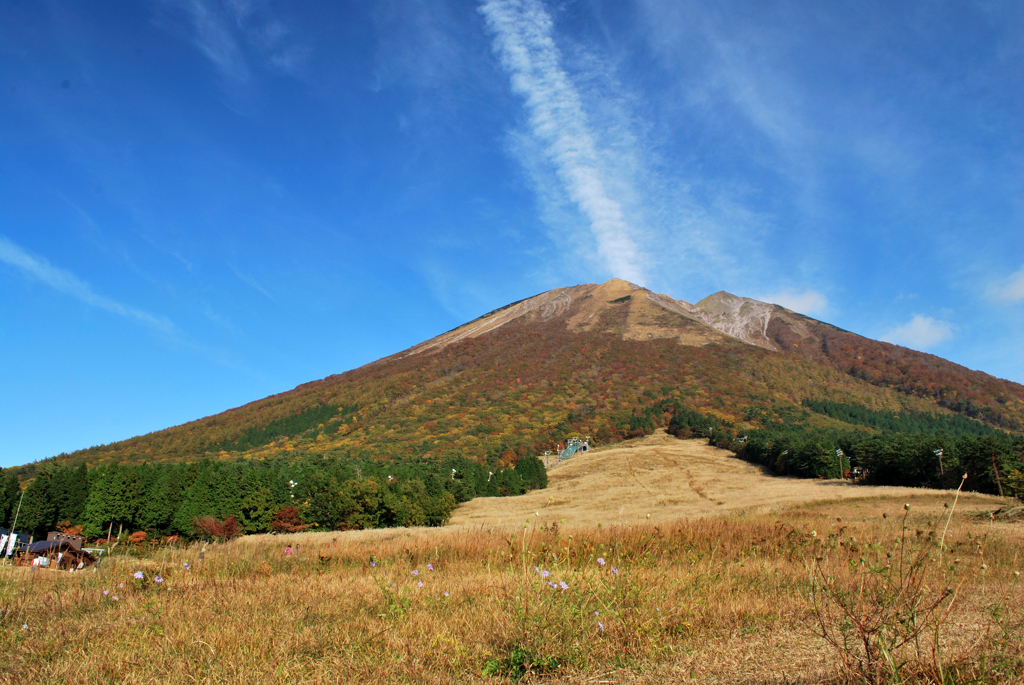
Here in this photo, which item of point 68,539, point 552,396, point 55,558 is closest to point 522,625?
point 55,558

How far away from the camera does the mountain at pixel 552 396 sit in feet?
297

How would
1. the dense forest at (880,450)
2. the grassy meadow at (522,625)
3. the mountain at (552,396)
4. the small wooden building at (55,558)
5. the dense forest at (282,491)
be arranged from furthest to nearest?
the mountain at (552,396), the dense forest at (282,491), the dense forest at (880,450), the small wooden building at (55,558), the grassy meadow at (522,625)

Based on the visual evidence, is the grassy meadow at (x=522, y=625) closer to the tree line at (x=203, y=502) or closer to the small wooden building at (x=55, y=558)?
the small wooden building at (x=55, y=558)

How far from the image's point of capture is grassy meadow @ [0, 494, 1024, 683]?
315cm

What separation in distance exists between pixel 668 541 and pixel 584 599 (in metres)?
4.71

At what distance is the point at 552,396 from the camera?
11025 centimetres

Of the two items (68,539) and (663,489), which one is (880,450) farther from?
(68,539)

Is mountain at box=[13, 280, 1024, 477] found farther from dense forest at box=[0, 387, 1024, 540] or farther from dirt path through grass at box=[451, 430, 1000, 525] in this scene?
dense forest at box=[0, 387, 1024, 540]

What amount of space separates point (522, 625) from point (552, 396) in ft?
352

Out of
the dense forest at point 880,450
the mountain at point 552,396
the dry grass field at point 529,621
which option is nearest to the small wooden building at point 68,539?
the dry grass field at point 529,621

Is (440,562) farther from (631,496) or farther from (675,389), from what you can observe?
(675,389)

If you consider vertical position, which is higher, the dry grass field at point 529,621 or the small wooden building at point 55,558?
the small wooden building at point 55,558

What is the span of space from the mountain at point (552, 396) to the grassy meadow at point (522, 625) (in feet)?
211

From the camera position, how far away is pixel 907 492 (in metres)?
30.5
